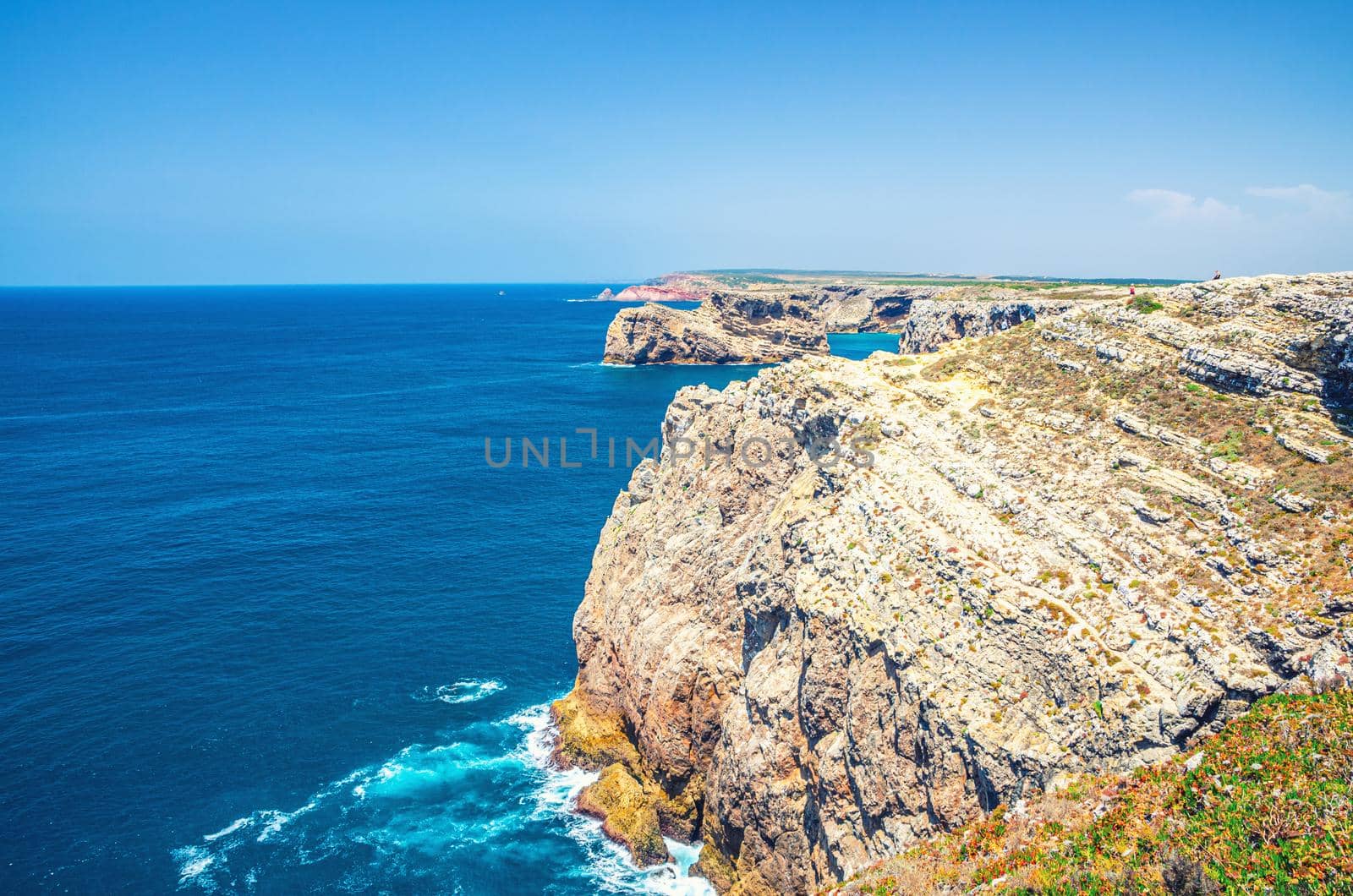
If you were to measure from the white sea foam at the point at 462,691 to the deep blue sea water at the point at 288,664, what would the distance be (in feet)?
0.65

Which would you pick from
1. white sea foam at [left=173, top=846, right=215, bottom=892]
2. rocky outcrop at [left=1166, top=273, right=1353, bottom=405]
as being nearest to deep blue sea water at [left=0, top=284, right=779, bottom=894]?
white sea foam at [left=173, top=846, right=215, bottom=892]

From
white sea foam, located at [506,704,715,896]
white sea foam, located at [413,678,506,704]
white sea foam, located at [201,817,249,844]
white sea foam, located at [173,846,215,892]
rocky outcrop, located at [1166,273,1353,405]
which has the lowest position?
white sea foam, located at [506,704,715,896]

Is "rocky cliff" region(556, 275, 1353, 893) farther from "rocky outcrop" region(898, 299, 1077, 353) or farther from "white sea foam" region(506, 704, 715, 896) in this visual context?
"rocky outcrop" region(898, 299, 1077, 353)

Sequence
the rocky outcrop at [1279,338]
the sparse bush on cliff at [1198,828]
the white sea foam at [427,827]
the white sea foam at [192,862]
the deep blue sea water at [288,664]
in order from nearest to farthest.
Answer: the sparse bush on cliff at [1198,828] < the rocky outcrop at [1279,338] < the white sea foam at [192,862] < the white sea foam at [427,827] < the deep blue sea water at [288,664]

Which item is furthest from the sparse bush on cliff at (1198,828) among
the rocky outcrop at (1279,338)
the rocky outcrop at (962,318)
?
the rocky outcrop at (962,318)

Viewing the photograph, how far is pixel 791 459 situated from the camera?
1804 inches

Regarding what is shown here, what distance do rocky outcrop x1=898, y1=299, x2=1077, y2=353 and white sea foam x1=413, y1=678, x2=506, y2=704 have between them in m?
72.8

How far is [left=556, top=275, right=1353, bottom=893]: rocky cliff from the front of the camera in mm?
25453

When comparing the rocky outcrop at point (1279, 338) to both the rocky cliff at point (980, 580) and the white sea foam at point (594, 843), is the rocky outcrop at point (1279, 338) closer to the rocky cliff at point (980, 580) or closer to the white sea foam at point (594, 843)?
the rocky cliff at point (980, 580)

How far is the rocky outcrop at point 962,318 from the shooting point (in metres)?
106

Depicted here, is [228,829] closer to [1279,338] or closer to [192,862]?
[192,862]

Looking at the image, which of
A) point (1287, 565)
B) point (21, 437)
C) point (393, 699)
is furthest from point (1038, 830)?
point (21, 437)

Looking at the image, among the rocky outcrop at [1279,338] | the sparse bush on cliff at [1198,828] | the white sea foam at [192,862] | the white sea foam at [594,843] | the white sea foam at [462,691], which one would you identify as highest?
the rocky outcrop at [1279,338]

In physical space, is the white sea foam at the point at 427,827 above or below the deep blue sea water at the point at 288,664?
below
